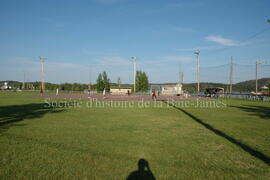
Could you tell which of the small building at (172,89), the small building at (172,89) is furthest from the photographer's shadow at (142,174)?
the small building at (172,89)

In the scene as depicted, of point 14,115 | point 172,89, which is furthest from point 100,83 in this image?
point 14,115

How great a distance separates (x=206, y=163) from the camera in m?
4.75

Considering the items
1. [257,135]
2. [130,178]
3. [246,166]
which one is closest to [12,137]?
[130,178]

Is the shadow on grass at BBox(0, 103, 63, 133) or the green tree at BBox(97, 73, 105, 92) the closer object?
the shadow on grass at BBox(0, 103, 63, 133)

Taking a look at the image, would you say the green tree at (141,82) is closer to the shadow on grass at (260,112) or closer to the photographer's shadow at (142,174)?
the shadow on grass at (260,112)

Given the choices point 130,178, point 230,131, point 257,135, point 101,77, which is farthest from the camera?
point 101,77

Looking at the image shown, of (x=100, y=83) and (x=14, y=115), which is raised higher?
(x=100, y=83)

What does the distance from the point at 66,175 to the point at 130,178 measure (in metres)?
1.38

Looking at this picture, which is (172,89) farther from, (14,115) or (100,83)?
(14,115)

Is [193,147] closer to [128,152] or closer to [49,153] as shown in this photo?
[128,152]

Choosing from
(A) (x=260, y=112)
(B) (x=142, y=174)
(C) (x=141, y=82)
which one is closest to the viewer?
(B) (x=142, y=174)

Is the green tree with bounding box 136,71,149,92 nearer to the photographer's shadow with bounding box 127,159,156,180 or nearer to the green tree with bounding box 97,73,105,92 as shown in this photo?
the green tree with bounding box 97,73,105,92

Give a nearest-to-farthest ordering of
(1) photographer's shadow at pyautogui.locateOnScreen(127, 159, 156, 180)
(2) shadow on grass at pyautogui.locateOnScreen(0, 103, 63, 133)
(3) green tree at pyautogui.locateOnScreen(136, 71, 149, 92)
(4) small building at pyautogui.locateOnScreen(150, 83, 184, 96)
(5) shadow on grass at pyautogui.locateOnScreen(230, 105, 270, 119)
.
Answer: (1) photographer's shadow at pyautogui.locateOnScreen(127, 159, 156, 180) < (2) shadow on grass at pyautogui.locateOnScreen(0, 103, 63, 133) < (5) shadow on grass at pyautogui.locateOnScreen(230, 105, 270, 119) < (4) small building at pyautogui.locateOnScreen(150, 83, 184, 96) < (3) green tree at pyautogui.locateOnScreen(136, 71, 149, 92)

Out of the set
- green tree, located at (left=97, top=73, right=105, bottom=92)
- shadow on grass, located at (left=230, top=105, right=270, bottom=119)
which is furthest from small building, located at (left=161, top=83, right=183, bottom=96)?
shadow on grass, located at (left=230, top=105, right=270, bottom=119)
